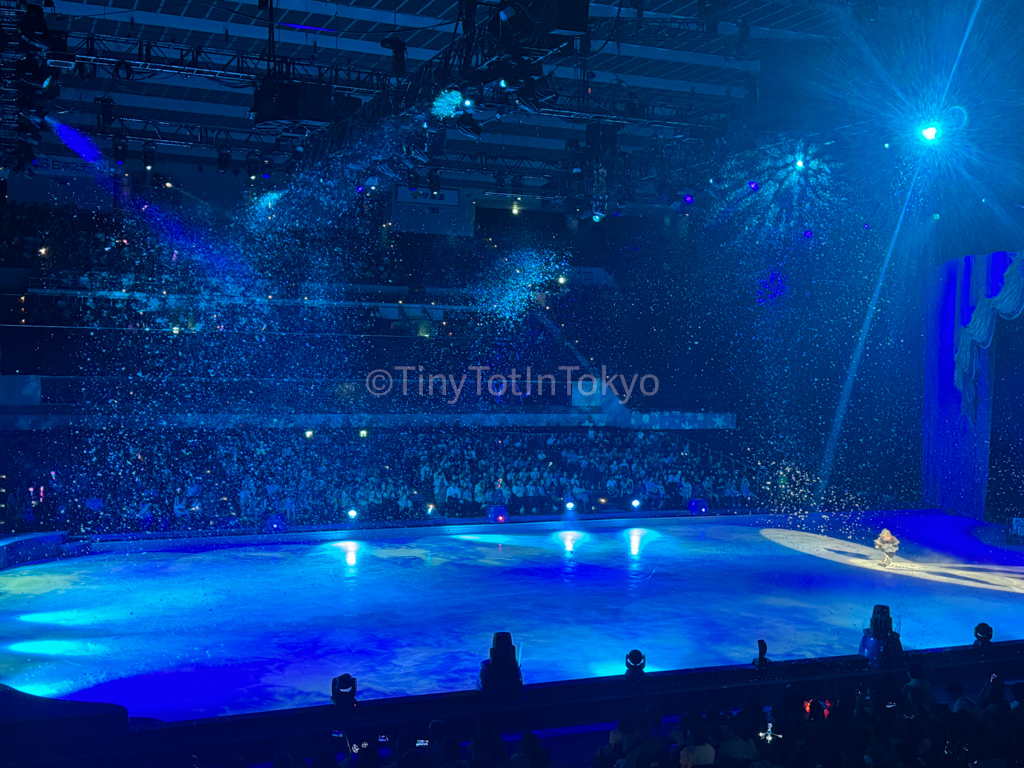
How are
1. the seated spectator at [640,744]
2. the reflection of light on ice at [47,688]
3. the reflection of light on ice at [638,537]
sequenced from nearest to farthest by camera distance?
1. the seated spectator at [640,744]
2. the reflection of light on ice at [47,688]
3. the reflection of light on ice at [638,537]

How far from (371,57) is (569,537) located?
10.3 metres

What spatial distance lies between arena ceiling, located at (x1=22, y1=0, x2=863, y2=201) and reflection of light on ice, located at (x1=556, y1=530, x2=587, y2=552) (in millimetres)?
8124

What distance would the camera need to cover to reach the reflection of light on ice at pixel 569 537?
58.4ft

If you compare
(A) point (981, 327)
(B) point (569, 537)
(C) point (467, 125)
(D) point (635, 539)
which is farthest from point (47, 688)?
(A) point (981, 327)

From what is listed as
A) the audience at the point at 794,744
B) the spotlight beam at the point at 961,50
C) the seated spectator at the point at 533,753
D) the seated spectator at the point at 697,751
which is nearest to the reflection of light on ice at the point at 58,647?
the audience at the point at 794,744

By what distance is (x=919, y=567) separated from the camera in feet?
51.6

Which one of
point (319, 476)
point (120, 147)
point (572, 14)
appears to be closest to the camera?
point (572, 14)

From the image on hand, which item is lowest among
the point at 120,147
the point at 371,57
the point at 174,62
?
the point at 120,147

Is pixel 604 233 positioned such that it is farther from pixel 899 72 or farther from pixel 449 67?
pixel 449 67

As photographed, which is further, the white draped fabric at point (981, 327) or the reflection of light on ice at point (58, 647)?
the white draped fabric at point (981, 327)

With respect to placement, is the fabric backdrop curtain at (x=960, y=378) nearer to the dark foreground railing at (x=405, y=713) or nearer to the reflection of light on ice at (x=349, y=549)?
the dark foreground railing at (x=405, y=713)

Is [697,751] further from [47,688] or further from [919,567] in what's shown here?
[919,567]

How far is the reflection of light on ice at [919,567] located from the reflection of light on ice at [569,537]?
13.2 feet

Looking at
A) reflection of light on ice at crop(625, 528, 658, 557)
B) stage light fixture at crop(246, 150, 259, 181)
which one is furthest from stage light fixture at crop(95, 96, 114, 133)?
reflection of light on ice at crop(625, 528, 658, 557)
